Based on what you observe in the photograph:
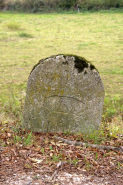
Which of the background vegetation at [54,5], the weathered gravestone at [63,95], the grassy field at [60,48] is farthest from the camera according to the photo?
the background vegetation at [54,5]

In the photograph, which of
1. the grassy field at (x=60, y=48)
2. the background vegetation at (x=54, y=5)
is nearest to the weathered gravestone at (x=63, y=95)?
the grassy field at (x=60, y=48)

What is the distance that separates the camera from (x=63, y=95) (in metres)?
4.11

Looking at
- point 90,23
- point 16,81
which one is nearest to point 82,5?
point 90,23

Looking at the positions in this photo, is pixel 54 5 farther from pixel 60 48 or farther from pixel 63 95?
pixel 63 95

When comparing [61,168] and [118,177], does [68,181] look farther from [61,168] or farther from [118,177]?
[118,177]

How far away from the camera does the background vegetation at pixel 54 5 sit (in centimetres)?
2881

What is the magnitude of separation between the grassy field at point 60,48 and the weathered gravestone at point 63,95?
0.71 metres

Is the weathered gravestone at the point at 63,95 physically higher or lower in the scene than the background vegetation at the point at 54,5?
lower

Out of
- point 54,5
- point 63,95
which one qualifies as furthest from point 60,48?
point 54,5

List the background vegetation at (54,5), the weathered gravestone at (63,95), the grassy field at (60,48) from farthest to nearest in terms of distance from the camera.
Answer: the background vegetation at (54,5) < the grassy field at (60,48) < the weathered gravestone at (63,95)

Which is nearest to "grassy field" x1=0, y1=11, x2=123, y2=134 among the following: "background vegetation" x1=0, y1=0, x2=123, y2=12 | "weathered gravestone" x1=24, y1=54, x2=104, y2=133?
"weathered gravestone" x1=24, y1=54, x2=104, y2=133

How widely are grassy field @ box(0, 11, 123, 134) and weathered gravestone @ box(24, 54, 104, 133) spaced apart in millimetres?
713

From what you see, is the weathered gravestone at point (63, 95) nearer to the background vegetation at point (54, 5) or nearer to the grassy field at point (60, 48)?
the grassy field at point (60, 48)

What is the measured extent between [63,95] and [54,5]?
2722 cm
